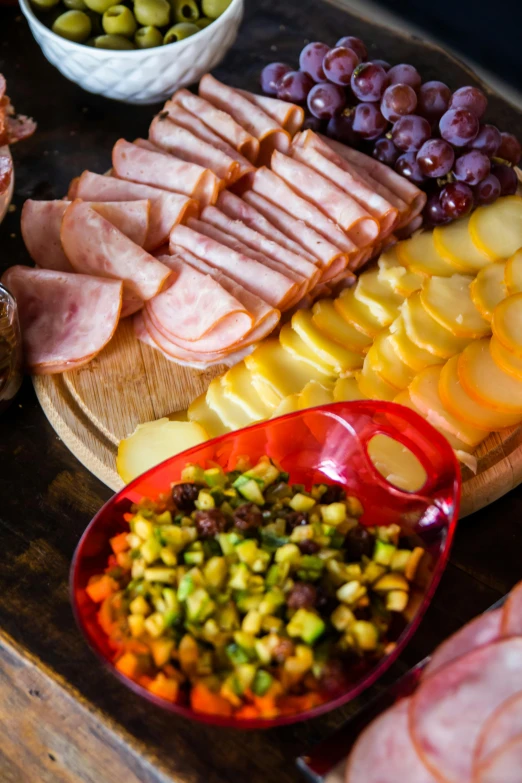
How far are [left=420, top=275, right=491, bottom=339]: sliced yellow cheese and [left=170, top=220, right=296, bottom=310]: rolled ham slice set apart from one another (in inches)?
13.6

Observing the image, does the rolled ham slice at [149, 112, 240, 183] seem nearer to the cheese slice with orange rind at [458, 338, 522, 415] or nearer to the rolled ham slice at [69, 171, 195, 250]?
the rolled ham slice at [69, 171, 195, 250]

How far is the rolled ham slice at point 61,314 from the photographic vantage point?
1.86m

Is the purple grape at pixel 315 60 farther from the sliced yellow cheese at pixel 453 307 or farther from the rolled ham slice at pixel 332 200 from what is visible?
the sliced yellow cheese at pixel 453 307

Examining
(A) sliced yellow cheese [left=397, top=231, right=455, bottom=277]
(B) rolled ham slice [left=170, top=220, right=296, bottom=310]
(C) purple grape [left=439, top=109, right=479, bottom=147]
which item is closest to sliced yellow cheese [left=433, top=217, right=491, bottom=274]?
(A) sliced yellow cheese [left=397, top=231, right=455, bottom=277]

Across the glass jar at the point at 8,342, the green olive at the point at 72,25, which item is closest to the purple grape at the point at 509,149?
the green olive at the point at 72,25

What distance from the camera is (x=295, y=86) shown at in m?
2.19

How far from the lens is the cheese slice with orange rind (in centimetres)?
168

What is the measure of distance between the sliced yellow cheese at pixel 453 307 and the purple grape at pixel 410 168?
359mm

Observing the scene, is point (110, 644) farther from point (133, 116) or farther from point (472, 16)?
point (472, 16)

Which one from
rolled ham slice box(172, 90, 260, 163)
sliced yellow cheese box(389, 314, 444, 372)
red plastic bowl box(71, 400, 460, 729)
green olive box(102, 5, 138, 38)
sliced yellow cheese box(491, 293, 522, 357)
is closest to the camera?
red plastic bowl box(71, 400, 460, 729)

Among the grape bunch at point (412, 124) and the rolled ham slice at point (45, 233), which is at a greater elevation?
the grape bunch at point (412, 124)

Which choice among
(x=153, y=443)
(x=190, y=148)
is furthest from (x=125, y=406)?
(x=190, y=148)

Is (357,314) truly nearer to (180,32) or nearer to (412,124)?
(412,124)

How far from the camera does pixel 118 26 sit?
225 cm
